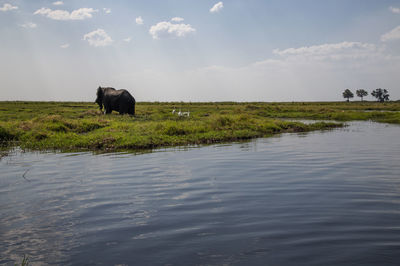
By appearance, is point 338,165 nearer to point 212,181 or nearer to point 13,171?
point 212,181

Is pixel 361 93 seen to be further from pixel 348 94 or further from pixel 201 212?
pixel 201 212

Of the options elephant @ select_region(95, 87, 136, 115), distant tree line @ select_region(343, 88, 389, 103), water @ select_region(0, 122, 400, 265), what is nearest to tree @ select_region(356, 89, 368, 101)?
distant tree line @ select_region(343, 88, 389, 103)

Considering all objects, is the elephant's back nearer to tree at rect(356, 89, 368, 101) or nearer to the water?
the water

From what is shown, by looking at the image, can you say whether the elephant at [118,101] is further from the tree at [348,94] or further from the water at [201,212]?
the tree at [348,94]

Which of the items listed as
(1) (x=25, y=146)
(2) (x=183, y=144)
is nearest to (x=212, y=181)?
(2) (x=183, y=144)

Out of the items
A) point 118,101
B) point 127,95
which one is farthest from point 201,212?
point 118,101

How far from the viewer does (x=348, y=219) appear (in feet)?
22.2

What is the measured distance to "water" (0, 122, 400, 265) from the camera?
532 cm

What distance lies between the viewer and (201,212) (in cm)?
732

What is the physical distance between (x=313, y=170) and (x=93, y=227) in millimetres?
7952

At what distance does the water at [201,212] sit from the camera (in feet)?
17.5

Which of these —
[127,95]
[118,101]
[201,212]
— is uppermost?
[127,95]

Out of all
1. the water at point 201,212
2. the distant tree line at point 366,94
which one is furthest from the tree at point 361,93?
the water at point 201,212

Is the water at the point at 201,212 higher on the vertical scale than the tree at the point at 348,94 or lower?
lower
